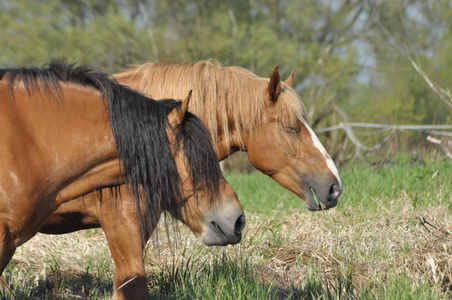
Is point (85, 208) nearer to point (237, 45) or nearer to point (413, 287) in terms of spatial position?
point (413, 287)

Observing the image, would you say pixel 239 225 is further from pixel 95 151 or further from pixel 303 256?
pixel 303 256

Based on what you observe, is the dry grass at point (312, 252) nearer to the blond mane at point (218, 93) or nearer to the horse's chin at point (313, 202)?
the horse's chin at point (313, 202)

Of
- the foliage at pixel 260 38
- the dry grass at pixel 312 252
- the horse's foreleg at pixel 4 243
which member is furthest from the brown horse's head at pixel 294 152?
the foliage at pixel 260 38

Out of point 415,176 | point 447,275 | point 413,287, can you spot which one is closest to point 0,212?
point 413,287

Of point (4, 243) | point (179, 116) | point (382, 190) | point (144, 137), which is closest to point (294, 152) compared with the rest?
point (179, 116)

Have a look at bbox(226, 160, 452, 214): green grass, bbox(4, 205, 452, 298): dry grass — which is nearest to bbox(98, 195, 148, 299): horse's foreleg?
bbox(4, 205, 452, 298): dry grass

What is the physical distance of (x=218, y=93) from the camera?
430cm

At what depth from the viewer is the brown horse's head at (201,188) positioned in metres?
2.86

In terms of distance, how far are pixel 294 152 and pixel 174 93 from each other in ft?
3.50

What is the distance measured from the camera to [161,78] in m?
4.29

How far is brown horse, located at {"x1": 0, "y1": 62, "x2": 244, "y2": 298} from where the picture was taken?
102 inches

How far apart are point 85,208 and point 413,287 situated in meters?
2.14

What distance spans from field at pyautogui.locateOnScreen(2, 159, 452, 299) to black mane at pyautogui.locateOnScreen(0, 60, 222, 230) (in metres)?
0.40

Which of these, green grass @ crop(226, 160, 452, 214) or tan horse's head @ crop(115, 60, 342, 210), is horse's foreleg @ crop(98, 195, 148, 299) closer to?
tan horse's head @ crop(115, 60, 342, 210)
